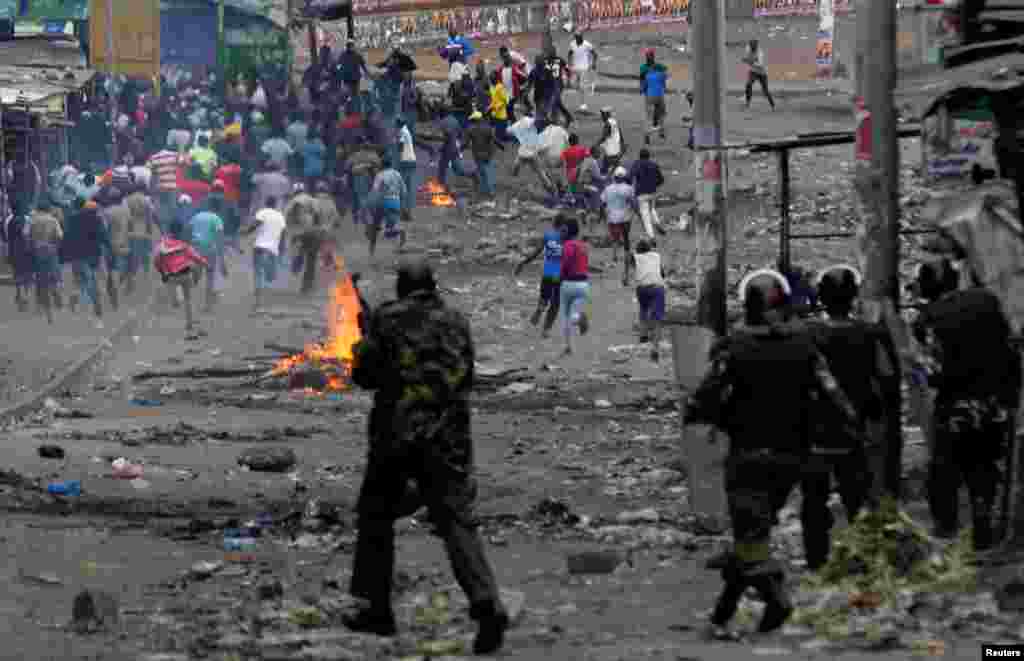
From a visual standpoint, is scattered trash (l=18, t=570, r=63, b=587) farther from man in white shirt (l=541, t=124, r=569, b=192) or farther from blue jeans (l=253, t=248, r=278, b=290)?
man in white shirt (l=541, t=124, r=569, b=192)

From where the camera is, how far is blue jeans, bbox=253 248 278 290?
30797 millimetres

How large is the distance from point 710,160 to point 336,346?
6955 millimetres

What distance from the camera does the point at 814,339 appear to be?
37.9ft

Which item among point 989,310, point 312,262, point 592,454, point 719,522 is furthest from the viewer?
point 312,262

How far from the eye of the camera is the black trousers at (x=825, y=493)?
11.5 meters

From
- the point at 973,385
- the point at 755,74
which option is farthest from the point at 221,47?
the point at 973,385

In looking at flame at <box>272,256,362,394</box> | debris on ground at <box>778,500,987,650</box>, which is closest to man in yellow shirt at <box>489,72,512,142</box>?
flame at <box>272,256,362,394</box>

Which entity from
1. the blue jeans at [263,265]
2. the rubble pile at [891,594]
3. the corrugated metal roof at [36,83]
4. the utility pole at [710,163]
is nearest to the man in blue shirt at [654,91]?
the corrugated metal roof at [36,83]

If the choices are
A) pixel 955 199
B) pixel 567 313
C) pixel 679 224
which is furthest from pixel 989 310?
pixel 679 224

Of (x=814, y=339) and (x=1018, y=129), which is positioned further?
(x=1018, y=129)

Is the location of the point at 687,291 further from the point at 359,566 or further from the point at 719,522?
the point at 359,566

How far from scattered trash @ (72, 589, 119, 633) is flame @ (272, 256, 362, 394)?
968 centimetres

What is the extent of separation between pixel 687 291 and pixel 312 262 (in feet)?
15.2

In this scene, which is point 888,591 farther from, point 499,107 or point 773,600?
point 499,107
